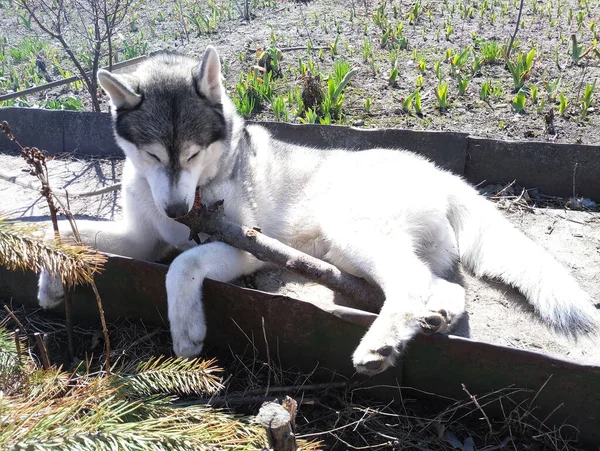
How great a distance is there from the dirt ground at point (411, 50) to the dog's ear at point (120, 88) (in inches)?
112

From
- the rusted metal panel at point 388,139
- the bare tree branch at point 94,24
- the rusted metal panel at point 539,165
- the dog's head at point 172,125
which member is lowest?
the rusted metal panel at point 539,165

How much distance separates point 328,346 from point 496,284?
131 cm

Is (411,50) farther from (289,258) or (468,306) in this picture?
(289,258)

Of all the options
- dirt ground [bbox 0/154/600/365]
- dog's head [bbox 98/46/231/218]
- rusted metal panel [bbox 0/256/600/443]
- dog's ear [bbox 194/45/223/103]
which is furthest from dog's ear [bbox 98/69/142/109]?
dirt ground [bbox 0/154/600/365]

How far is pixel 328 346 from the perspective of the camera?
261 centimetres

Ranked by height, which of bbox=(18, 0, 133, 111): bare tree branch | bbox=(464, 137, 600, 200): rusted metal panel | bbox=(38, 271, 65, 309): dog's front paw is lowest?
bbox=(38, 271, 65, 309): dog's front paw

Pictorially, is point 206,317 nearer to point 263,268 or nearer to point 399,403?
point 263,268

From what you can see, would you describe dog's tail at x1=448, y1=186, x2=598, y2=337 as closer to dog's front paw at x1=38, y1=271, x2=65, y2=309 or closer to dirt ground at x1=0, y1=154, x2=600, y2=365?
dirt ground at x1=0, y1=154, x2=600, y2=365

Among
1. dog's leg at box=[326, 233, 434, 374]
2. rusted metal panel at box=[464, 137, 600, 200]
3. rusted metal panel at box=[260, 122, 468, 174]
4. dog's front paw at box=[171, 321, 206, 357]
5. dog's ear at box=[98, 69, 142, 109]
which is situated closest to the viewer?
dog's leg at box=[326, 233, 434, 374]

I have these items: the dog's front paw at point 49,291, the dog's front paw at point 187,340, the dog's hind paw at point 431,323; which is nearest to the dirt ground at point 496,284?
the dog's hind paw at point 431,323

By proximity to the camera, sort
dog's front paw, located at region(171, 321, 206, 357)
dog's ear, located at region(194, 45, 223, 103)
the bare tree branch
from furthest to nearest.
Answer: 1. the bare tree branch
2. dog's ear, located at region(194, 45, 223, 103)
3. dog's front paw, located at region(171, 321, 206, 357)

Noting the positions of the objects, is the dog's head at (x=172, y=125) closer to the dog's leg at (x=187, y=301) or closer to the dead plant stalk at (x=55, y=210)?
the dog's leg at (x=187, y=301)

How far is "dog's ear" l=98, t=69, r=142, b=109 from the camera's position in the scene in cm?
299

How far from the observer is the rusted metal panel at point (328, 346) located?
87.8 inches
